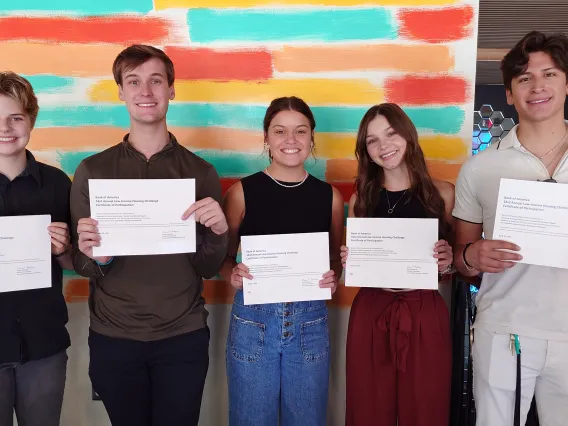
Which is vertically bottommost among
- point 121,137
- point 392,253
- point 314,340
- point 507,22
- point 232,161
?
point 314,340

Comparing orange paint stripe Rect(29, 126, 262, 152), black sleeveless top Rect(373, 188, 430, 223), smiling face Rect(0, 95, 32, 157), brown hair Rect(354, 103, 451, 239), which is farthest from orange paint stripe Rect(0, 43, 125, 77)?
black sleeveless top Rect(373, 188, 430, 223)

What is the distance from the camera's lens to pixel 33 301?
1.58m

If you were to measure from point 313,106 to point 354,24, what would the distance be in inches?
16.7

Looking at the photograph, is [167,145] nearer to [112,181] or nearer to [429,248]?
[112,181]

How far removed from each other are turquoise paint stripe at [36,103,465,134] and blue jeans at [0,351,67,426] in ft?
3.83

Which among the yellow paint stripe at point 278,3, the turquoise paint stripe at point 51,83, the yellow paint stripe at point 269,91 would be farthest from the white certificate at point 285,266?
the turquoise paint stripe at point 51,83

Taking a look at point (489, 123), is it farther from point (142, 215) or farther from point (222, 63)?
point (142, 215)

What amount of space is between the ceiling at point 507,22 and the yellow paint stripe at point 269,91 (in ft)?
3.17

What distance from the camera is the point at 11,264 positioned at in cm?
151

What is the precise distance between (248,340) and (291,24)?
1454 mm

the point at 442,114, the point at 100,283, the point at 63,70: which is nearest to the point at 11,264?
the point at 100,283

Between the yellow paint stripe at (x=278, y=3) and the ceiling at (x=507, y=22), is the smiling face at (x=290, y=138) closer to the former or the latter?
the yellow paint stripe at (x=278, y=3)

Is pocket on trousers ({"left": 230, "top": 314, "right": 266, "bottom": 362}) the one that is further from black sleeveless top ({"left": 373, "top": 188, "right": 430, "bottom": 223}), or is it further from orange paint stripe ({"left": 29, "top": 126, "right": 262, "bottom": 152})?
orange paint stripe ({"left": 29, "top": 126, "right": 262, "bottom": 152})

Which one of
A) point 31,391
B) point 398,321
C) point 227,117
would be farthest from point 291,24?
point 31,391
